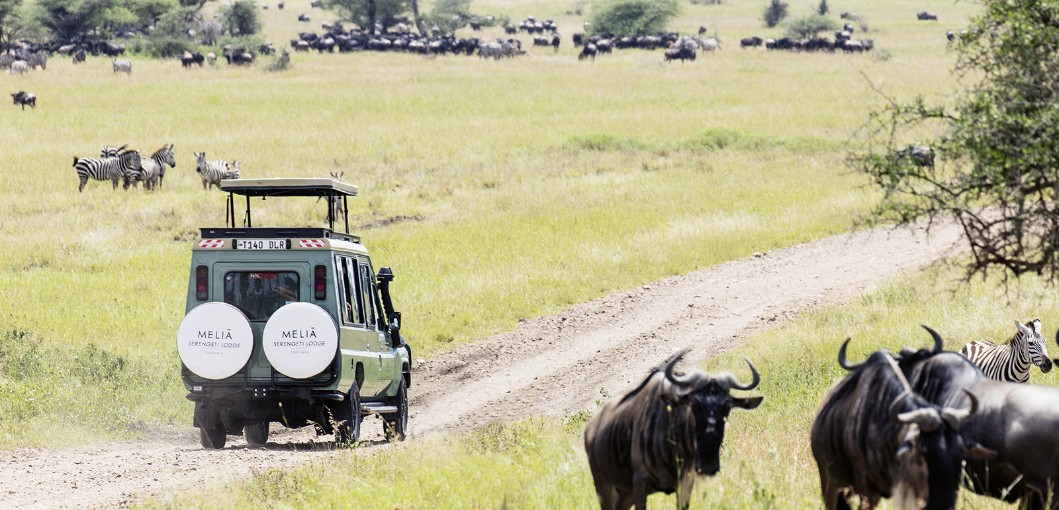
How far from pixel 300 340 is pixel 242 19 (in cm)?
9856

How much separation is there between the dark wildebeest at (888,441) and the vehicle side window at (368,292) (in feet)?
26.5

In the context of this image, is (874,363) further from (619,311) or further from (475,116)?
(475,116)

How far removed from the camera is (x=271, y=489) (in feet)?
35.4

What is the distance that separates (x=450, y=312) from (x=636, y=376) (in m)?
4.82

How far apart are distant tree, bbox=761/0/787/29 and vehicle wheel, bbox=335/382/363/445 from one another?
114 m

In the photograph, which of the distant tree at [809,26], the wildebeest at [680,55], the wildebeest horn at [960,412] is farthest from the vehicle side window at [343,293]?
the distant tree at [809,26]

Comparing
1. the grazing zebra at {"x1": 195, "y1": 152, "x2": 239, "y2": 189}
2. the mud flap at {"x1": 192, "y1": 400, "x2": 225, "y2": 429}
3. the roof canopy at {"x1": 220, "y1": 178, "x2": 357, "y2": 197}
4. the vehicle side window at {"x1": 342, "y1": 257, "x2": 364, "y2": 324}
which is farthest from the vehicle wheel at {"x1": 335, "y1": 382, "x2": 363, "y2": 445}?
the grazing zebra at {"x1": 195, "y1": 152, "x2": 239, "y2": 189}

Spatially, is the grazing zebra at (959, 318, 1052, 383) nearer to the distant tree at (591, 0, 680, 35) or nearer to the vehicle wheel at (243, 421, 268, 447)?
the vehicle wheel at (243, 421, 268, 447)

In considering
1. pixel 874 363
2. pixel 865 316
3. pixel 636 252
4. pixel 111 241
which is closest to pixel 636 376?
pixel 865 316

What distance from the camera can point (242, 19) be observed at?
107m

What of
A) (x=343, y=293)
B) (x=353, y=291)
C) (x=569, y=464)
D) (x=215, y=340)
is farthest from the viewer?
(x=353, y=291)

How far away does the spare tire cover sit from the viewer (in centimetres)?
1346

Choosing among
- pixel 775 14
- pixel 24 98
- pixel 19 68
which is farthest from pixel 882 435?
pixel 775 14

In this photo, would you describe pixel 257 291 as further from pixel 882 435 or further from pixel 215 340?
pixel 882 435
